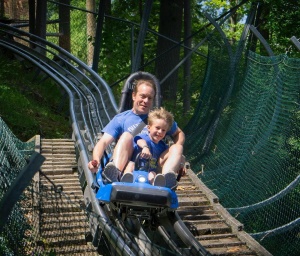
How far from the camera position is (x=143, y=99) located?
6.64 metres

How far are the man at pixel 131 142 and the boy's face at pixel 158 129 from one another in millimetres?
187

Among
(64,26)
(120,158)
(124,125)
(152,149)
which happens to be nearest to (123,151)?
(120,158)

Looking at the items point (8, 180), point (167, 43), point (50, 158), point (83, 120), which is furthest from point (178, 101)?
point (8, 180)

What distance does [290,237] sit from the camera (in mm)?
7922

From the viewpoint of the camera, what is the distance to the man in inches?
235

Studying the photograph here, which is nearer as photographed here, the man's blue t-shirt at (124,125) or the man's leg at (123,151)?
the man's leg at (123,151)

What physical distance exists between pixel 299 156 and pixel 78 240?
2.69m

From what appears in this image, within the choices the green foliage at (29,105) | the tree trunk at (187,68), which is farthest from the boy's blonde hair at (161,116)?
the tree trunk at (187,68)

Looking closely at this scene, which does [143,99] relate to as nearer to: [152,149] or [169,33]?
[152,149]

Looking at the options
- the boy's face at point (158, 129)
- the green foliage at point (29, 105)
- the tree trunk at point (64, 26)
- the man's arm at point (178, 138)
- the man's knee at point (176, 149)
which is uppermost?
the boy's face at point (158, 129)

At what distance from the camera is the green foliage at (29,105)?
1141 cm

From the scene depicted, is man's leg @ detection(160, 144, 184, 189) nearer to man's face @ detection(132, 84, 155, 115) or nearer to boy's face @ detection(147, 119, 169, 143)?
boy's face @ detection(147, 119, 169, 143)

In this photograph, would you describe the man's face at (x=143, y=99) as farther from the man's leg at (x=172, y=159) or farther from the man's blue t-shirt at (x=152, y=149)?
the man's leg at (x=172, y=159)

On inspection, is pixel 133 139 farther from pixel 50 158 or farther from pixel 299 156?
pixel 50 158
